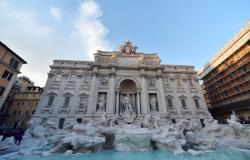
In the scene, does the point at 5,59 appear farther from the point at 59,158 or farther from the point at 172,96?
the point at 172,96

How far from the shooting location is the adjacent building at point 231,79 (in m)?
21.4

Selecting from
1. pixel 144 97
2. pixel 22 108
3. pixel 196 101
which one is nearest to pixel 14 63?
pixel 22 108

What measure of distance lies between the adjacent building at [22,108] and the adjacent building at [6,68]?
51.2 feet

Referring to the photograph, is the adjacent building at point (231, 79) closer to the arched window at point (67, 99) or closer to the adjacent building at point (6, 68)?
the arched window at point (67, 99)

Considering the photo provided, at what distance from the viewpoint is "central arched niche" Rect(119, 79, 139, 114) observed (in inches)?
867

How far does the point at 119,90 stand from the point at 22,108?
27560 mm

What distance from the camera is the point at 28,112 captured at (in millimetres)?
31344

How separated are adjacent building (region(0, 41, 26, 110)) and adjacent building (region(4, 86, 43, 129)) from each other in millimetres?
15609

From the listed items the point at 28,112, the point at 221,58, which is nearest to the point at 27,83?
the point at 28,112

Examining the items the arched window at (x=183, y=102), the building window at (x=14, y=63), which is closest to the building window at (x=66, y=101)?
the building window at (x=14, y=63)

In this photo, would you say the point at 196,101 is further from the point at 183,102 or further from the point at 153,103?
the point at 153,103

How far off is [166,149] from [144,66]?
15.6 meters

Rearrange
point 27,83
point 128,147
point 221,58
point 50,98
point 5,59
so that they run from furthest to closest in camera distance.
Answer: point 27,83
point 221,58
point 50,98
point 5,59
point 128,147

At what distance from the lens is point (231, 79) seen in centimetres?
2473
